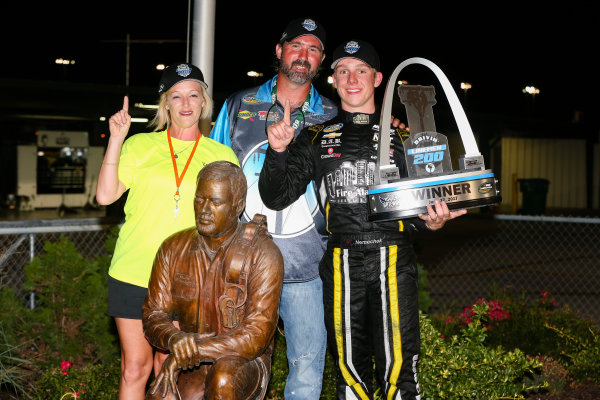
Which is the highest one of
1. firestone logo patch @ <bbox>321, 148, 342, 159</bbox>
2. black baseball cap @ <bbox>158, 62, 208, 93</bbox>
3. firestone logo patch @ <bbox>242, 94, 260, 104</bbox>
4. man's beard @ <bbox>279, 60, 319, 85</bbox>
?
man's beard @ <bbox>279, 60, 319, 85</bbox>

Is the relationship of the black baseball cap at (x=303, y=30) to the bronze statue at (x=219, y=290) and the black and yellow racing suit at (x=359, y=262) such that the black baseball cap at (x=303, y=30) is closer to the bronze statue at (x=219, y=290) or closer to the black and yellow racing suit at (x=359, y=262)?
the black and yellow racing suit at (x=359, y=262)

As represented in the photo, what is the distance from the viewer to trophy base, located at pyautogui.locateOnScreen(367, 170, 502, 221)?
3.06 m

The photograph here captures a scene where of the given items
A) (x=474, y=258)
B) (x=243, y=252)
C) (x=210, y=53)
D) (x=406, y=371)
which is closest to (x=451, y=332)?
(x=406, y=371)

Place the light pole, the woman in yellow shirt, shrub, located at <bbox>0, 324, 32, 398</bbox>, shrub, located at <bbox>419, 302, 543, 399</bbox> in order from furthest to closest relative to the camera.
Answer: the light pole, shrub, located at <bbox>419, 302, 543, 399</bbox>, shrub, located at <bbox>0, 324, 32, 398</bbox>, the woman in yellow shirt

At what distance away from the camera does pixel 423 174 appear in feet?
10.5

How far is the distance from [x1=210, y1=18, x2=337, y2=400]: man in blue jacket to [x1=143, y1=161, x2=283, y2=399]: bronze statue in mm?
735

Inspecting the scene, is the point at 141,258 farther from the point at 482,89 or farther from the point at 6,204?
the point at 482,89

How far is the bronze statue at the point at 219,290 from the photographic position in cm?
272

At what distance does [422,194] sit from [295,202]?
88 centimetres

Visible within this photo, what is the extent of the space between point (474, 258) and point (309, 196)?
977 centimetres

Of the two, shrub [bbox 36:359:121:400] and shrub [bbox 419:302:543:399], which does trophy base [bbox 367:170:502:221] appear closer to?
shrub [bbox 419:302:543:399]

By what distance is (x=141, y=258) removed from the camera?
3428mm

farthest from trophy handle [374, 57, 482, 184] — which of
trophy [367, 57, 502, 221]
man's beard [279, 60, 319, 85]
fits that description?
man's beard [279, 60, 319, 85]

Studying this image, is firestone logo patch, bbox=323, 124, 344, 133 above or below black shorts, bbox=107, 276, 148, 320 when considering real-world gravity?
above
